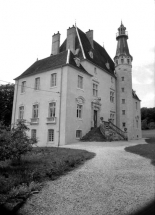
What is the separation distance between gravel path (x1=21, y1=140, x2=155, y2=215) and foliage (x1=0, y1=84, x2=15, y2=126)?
97.5 feet

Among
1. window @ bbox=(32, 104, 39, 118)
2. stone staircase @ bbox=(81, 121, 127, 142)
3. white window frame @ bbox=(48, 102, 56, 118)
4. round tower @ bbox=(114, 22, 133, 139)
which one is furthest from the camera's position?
round tower @ bbox=(114, 22, 133, 139)

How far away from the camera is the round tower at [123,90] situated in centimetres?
3086

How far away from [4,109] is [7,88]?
216 inches

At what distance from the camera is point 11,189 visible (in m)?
5.18

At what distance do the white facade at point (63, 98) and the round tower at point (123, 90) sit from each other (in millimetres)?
1515

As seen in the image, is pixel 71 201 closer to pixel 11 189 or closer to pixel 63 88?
pixel 11 189

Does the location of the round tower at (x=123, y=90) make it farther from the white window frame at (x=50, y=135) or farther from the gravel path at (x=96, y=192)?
the gravel path at (x=96, y=192)

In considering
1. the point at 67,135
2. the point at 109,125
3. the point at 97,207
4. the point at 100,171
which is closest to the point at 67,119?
the point at 67,135

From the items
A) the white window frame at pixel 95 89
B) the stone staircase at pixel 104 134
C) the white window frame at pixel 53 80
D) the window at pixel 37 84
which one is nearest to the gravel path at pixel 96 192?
the stone staircase at pixel 104 134

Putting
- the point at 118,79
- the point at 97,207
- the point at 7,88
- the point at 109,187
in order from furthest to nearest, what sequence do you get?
the point at 7,88 → the point at 118,79 → the point at 109,187 → the point at 97,207

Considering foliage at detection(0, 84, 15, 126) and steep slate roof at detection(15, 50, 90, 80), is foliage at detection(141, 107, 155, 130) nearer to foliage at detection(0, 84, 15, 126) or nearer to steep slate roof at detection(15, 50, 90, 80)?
steep slate roof at detection(15, 50, 90, 80)

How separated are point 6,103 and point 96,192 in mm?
33746

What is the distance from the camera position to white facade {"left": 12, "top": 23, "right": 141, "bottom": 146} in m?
21.4

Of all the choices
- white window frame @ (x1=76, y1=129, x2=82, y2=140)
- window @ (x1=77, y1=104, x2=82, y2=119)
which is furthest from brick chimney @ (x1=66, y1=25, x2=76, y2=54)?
white window frame @ (x1=76, y1=129, x2=82, y2=140)
